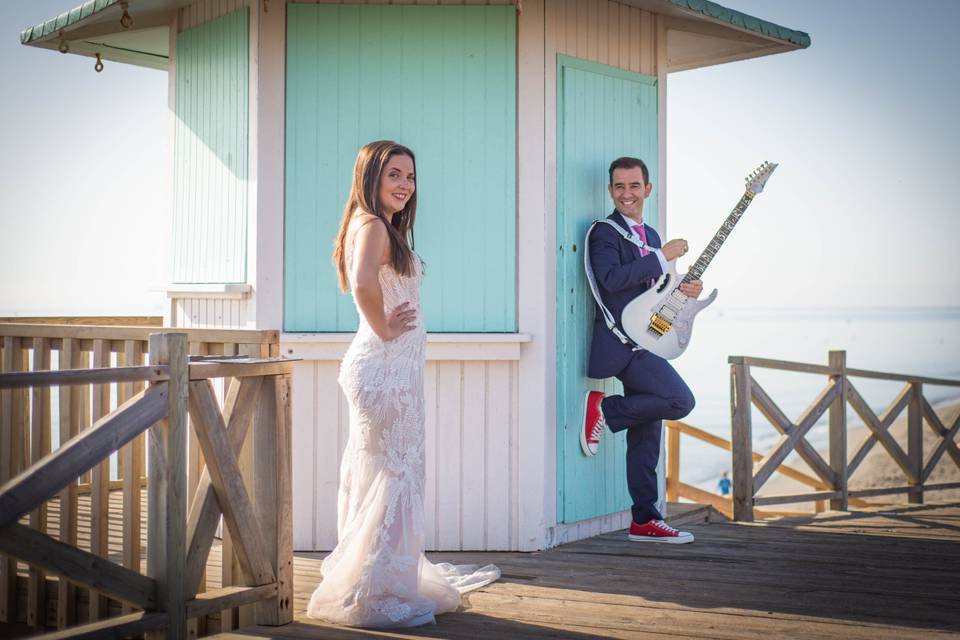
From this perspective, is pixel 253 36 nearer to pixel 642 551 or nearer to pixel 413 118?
pixel 413 118

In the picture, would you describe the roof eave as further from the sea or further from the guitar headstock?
the sea

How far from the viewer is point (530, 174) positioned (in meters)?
5.61

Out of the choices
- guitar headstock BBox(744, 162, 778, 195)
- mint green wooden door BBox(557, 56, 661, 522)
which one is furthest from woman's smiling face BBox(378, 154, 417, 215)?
guitar headstock BBox(744, 162, 778, 195)

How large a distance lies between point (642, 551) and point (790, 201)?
31613mm

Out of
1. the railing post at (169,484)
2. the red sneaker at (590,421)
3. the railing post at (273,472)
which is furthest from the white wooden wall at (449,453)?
the railing post at (169,484)

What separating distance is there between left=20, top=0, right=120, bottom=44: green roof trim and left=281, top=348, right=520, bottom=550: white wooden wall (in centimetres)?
232

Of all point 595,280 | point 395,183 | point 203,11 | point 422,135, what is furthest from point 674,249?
point 203,11

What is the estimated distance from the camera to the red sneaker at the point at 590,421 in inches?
231

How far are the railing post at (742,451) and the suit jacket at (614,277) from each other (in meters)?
1.52

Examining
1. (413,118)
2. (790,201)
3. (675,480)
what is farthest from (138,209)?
(790,201)

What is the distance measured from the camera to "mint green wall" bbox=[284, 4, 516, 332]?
220 inches

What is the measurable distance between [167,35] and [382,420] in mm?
3624

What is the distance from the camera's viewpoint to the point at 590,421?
5859 mm

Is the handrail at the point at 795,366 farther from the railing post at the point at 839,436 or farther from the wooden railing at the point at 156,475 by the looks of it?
the wooden railing at the point at 156,475
